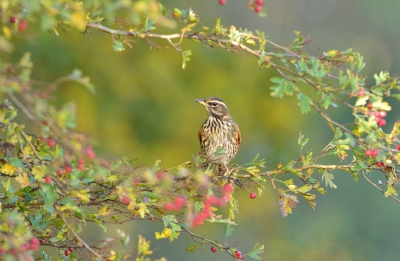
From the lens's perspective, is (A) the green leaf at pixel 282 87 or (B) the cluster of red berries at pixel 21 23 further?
(A) the green leaf at pixel 282 87

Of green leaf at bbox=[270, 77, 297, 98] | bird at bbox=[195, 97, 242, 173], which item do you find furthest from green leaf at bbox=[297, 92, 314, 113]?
bird at bbox=[195, 97, 242, 173]

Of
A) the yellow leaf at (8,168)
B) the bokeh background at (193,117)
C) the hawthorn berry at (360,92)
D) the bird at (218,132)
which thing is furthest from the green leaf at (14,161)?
the bokeh background at (193,117)

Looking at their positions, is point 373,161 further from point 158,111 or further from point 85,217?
point 158,111

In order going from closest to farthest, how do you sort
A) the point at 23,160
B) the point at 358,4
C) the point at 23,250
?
the point at 23,250 → the point at 23,160 → the point at 358,4

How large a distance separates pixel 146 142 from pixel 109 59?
1.48m

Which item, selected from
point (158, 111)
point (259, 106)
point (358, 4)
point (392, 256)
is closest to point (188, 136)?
point (158, 111)

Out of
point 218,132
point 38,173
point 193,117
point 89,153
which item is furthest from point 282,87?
point 193,117

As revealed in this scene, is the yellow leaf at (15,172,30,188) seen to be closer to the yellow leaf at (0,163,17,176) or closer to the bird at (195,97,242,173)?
the yellow leaf at (0,163,17,176)

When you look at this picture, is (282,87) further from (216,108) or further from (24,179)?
(216,108)

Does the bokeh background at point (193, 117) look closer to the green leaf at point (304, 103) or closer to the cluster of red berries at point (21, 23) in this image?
the cluster of red berries at point (21, 23)

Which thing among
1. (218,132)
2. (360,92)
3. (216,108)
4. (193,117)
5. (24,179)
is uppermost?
(360,92)

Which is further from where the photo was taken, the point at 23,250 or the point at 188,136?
the point at 188,136

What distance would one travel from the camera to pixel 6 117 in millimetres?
3412

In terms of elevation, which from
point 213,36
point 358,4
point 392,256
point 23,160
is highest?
point 358,4
